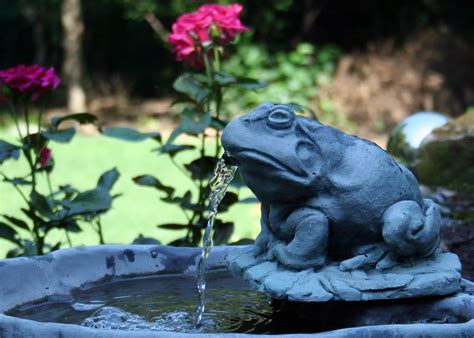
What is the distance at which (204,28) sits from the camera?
4223mm

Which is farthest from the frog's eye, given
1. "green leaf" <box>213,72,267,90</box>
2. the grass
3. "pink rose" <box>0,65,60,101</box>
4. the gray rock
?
the grass

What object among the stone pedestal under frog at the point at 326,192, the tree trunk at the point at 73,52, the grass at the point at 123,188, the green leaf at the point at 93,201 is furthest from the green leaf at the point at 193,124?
the tree trunk at the point at 73,52

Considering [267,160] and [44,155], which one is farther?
[44,155]

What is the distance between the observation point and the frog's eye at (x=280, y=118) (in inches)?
98.0

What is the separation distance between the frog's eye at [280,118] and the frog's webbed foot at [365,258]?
41cm

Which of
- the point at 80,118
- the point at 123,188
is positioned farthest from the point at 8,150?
the point at 123,188

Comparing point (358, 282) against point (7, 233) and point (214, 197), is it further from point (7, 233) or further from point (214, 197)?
point (7, 233)

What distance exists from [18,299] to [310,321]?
89 centimetres

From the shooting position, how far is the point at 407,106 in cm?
1301

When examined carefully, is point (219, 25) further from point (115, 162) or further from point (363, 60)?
point (363, 60)

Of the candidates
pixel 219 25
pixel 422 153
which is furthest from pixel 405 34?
pixel 219 25

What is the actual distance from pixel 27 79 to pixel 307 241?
5.82 feet

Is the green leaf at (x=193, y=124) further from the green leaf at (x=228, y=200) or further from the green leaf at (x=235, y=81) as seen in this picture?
the green leaf at (x=228, y=200)

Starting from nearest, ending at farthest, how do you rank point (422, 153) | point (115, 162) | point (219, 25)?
point (219, 25) → point (422, 153) → point (115, 162)
